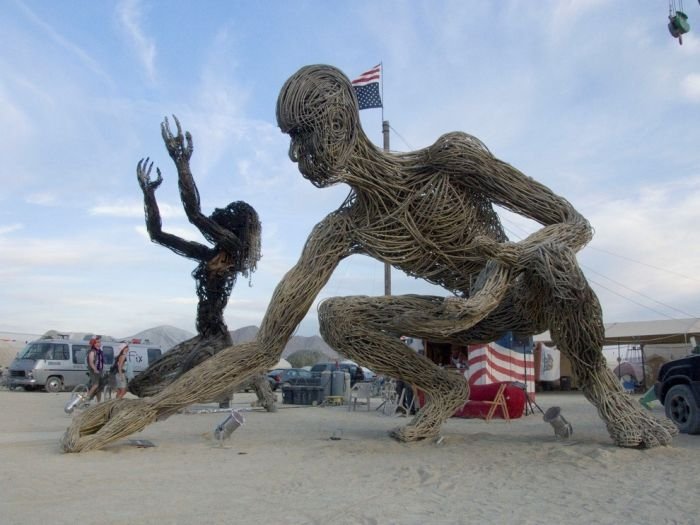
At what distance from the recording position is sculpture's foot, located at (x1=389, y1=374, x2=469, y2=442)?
624cm

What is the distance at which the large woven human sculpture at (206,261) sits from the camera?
7.81m

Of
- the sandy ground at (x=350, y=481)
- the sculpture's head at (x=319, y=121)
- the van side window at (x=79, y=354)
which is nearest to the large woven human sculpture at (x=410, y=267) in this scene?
the sculpture's head at (x=319, y=121)

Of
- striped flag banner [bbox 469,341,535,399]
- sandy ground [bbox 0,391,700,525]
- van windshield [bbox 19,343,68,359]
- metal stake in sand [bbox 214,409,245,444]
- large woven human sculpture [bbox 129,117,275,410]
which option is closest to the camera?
sandy ground [bbox 0,391,700,525]

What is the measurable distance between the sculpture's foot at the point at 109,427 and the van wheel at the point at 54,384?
46.2 feet

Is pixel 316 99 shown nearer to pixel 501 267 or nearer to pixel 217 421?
pixel 501 267

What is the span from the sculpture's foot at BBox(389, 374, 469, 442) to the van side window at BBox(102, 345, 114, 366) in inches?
578

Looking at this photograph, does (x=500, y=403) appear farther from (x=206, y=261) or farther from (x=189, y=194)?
(x=189, y=194)

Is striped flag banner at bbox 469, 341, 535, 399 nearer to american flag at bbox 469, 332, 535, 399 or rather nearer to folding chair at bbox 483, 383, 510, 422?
american flag at bbox 469, 332, 535, 399

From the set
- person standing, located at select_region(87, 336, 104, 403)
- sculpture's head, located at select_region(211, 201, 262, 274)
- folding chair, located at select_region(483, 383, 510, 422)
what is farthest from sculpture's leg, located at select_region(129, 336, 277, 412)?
folding chair, located at select_region(483, 383, 510, 422)

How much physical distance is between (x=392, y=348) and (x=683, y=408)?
143 inches

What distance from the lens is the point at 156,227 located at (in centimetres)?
794


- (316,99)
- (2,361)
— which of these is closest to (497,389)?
(316,99)

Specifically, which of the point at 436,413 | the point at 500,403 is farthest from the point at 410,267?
the point at 500,403

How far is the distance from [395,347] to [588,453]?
6.28 ft
